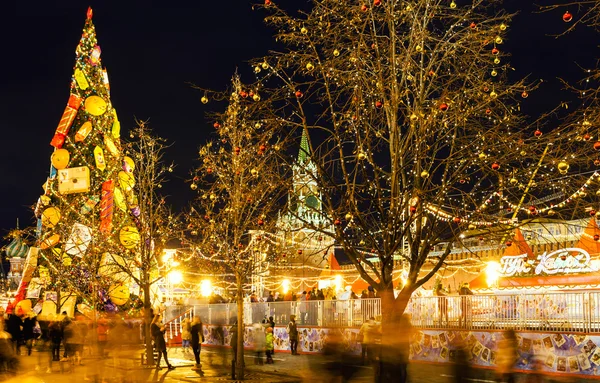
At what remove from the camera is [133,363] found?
765 inches

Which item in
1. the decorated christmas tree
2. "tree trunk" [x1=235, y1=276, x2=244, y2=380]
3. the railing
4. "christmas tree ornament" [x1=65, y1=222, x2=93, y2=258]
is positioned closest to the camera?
the railing

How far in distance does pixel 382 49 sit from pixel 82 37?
94.6ft

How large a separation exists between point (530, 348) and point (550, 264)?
499 centimetres

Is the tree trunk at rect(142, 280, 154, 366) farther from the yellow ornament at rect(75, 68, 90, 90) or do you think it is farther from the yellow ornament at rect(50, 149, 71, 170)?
the yellow ornament at rect(75, 68, 90, 90)

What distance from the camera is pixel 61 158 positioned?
117 feet

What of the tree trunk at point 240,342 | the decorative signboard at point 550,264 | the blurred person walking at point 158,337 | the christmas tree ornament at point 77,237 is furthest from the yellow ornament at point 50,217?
the decorative signboard at point 550,264

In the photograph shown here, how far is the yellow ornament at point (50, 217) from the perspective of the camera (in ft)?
116

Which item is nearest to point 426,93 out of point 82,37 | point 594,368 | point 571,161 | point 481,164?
point 481,164

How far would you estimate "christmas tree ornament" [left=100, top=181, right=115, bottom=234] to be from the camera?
34.7 meters

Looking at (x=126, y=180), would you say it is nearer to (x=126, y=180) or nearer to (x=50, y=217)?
(x=126, y=180)

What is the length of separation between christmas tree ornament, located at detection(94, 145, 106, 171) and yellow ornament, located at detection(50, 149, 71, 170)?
130cm

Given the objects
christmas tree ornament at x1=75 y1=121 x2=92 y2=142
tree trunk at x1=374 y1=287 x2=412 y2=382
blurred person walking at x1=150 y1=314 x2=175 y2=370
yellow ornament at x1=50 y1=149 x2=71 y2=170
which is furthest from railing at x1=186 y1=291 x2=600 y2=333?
christmas tree ornament at x1=75 y1=121 x2=92 y2=142

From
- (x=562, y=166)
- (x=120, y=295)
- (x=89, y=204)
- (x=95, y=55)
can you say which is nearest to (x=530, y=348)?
(x=562, y=166)

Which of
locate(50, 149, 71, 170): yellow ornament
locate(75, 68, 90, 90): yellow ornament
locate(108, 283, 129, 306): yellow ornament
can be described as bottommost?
locate(108, 283, 129, 306): yellow ornament
